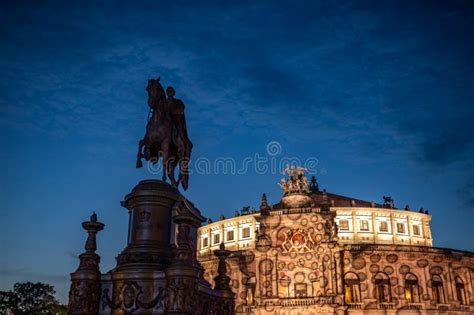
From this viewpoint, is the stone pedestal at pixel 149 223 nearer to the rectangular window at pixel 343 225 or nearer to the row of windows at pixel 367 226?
the rectangular window at pixel 343 225

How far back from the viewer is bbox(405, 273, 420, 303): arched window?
56969 millimetres

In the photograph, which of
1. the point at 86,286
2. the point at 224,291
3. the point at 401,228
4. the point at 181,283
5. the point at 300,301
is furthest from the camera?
the point at 401,228

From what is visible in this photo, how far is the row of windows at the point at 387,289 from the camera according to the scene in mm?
56250

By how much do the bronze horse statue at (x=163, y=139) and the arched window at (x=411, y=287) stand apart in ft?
158

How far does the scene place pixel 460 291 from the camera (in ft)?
195

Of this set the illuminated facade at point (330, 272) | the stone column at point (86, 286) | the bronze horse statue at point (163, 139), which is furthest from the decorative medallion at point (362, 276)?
the stone column at point (86, 286)

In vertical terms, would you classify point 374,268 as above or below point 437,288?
above

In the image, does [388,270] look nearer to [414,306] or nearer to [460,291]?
[414,306]

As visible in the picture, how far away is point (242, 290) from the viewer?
58281 millimetres

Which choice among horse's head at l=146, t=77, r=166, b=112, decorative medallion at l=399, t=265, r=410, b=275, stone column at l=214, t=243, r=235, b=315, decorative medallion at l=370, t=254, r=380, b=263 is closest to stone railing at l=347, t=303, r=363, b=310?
decorative medallion at l=370, t=254, r=380, b=263

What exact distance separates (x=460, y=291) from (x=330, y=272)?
19233 millimetres

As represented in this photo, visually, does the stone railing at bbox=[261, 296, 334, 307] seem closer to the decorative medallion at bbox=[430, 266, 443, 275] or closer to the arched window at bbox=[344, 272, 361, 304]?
the arched window at bbox=[344, 272, 361, 304]

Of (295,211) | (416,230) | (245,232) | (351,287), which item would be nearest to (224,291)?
(295,211)

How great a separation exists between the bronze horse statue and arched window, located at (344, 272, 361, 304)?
43888 mm
